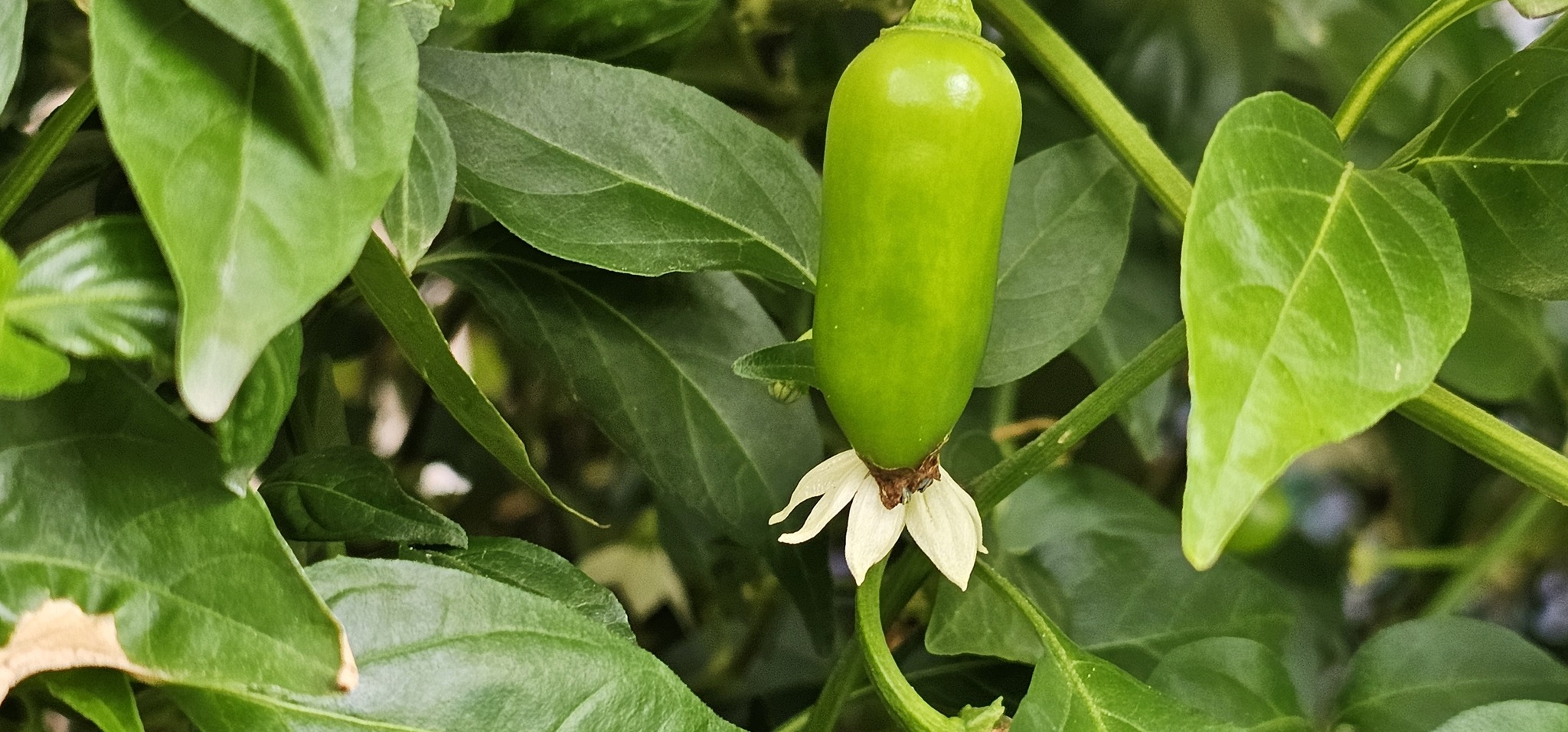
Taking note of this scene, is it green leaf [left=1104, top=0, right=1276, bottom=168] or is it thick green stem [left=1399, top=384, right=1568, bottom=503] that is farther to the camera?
green leaf [left=1104, top=0, right=1276, bottom=168]

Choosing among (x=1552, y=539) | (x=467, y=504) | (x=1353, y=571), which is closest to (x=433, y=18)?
(x=467, y=504)

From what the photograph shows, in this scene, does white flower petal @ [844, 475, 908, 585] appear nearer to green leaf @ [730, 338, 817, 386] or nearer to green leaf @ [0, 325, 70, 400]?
green leaf @ [730, 338, 817, 386]

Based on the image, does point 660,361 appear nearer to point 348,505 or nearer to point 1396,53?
point 348,505

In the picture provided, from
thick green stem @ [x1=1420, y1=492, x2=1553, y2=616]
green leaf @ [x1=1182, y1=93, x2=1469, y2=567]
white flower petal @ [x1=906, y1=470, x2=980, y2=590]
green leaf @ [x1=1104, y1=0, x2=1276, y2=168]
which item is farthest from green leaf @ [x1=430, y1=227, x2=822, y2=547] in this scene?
thick green stem @ [x1=1420, y1=492, x2=1553, y2=616]

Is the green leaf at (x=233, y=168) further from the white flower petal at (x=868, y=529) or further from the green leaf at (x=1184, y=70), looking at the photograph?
the green leaf at (x=1184, y=70)

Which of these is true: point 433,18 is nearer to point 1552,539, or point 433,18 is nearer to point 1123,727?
point 1123,727

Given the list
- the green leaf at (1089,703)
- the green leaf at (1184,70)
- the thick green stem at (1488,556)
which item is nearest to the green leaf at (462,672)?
the green leaf at (1089,703)
